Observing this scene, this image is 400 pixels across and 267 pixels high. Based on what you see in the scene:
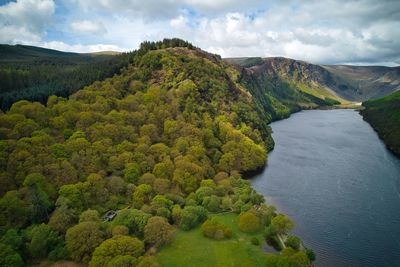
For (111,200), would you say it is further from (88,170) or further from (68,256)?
(68,256)

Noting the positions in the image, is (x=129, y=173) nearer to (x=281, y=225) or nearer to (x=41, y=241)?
(x=41, y=241)

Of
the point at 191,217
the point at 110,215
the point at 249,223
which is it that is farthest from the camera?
the point at 110,215

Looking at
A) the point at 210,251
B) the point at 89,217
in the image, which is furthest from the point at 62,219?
the point at 210,251

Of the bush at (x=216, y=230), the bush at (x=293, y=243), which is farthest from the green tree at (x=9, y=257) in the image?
the bush at (x=293, y=243)

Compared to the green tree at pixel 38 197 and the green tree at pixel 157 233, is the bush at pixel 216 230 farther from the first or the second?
the green tree at pixel 38 197

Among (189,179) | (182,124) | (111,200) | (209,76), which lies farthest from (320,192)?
(209,76)

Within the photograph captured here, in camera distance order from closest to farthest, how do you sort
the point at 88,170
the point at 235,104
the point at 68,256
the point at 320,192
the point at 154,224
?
the point at 68,256 < the point at 154,224 < the point at 88,170 < the point at 320,192 < the point at 235,104
